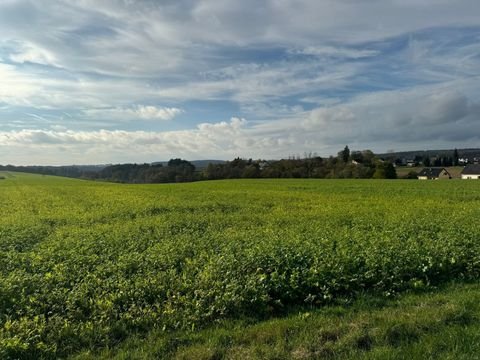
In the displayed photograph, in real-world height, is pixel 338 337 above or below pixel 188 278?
below

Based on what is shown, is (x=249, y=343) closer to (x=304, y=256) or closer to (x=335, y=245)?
(x=304, y=256)

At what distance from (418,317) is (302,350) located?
2.25 meters

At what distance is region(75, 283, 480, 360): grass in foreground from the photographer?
497 centimetres

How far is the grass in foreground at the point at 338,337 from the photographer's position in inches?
196

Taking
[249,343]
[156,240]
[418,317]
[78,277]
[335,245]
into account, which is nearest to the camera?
[249,343]

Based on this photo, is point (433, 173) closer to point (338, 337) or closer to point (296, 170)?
point (296, 170)

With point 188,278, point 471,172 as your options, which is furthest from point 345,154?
point 188,278

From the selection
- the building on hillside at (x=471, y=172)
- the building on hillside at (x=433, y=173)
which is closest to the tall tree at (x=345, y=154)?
the building on hillside at (x=433, y=173)

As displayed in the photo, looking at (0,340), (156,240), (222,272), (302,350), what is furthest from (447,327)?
→ (156,240)

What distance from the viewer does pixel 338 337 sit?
542 cm

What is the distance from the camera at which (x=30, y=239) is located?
522 inches

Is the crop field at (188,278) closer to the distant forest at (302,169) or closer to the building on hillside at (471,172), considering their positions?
the distant forest at (302,169)

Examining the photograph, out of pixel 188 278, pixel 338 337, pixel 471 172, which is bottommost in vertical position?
pixel 338 337

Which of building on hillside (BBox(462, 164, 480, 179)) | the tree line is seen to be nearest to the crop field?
the tree line
